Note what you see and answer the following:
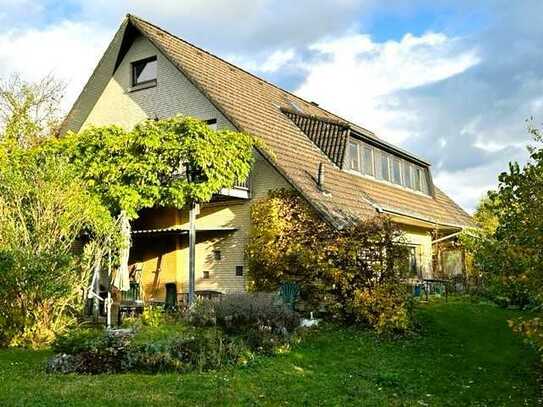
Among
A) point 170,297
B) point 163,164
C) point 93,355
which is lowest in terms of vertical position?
point 93,355

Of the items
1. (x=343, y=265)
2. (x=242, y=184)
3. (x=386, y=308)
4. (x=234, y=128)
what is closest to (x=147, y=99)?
(x=234, y=128)

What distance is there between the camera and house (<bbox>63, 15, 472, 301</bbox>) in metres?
17.5

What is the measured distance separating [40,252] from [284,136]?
999cm

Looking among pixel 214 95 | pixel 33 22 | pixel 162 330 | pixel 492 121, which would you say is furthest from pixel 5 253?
pixel 492 121

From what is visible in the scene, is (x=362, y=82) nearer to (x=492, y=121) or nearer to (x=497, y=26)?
(x=497, y=26)

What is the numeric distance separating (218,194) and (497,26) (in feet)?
28.3

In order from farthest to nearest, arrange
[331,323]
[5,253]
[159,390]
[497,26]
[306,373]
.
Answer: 1. [331,323]
2. [497,26]
3. [5,253]
4. [306,373]
5. [159,390]

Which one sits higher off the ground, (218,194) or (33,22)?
(33,22)

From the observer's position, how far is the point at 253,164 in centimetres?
1756

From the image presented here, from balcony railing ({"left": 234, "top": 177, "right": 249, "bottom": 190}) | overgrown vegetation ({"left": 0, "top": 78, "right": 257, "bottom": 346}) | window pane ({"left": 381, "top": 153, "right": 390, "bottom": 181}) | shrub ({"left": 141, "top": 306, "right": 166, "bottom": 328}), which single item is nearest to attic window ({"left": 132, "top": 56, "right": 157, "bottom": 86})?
overgrown vegetation ({"left": 0, "top": 78, "right": 257, "bottom": 346})

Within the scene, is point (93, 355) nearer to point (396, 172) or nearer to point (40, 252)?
point (40, 252)

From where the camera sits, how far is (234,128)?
18156mm

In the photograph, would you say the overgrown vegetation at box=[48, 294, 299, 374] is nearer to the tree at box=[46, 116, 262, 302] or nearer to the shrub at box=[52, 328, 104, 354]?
the shrub at box=[52, 328, 104, 354]

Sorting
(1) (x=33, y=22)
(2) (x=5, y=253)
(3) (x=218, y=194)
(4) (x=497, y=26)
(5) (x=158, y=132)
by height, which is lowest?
(2) (x=5, y=253)
